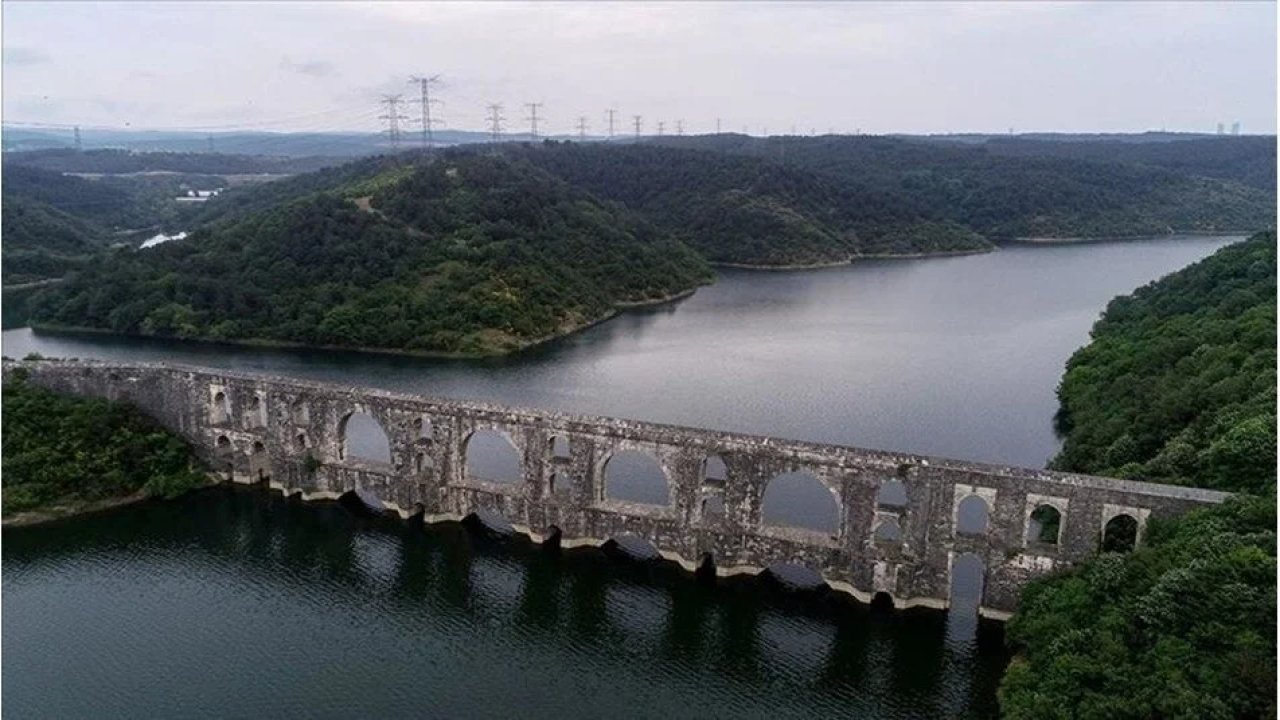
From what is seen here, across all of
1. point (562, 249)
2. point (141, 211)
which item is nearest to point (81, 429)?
point (562, 249)

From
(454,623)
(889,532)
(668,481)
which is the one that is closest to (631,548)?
(668,481)

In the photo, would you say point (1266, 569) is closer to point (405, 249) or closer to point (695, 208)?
point (405, 249)

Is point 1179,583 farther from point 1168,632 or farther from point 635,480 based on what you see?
point 635,480

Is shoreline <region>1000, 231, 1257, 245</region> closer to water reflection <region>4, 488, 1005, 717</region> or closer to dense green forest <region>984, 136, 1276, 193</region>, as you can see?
dense green forest <region>984, 136, 1276, 193</region>

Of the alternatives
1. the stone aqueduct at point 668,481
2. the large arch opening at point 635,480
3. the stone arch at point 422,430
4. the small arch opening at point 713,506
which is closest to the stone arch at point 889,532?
the stone aqueduct at point 668,481

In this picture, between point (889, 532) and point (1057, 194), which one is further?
point (1057, 194)

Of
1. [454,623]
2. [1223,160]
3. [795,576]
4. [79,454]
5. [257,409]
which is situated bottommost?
[454,623]
